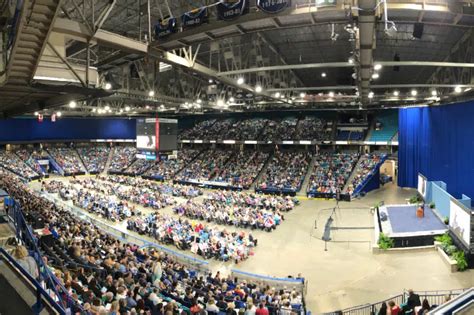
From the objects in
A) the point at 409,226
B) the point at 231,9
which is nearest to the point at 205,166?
the point at 409,226

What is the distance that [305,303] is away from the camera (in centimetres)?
1275

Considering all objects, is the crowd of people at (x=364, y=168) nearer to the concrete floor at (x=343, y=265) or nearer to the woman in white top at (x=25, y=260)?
the concrete floor at (x=343, y=265)

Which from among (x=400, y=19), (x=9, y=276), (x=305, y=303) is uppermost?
(x=400, y=19)

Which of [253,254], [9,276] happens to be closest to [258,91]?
[253,254]

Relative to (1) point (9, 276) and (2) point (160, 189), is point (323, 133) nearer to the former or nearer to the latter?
(2) point (160, 189)

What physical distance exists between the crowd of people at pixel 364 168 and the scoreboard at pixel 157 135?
16.6 m

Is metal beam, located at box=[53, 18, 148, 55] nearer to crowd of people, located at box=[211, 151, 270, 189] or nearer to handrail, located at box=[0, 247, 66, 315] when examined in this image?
handrail, located at box=[0, 247, 66, 315]

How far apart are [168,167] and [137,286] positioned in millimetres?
37753

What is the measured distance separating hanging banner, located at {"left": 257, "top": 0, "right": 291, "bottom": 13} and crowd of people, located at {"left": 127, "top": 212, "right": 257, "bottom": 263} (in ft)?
40.2

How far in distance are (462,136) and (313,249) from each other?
11.1m

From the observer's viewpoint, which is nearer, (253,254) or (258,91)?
(253,254)

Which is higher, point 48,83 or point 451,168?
point 48,83

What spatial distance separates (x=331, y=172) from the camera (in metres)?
35.2

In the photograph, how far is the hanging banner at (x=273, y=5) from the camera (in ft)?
27.8
